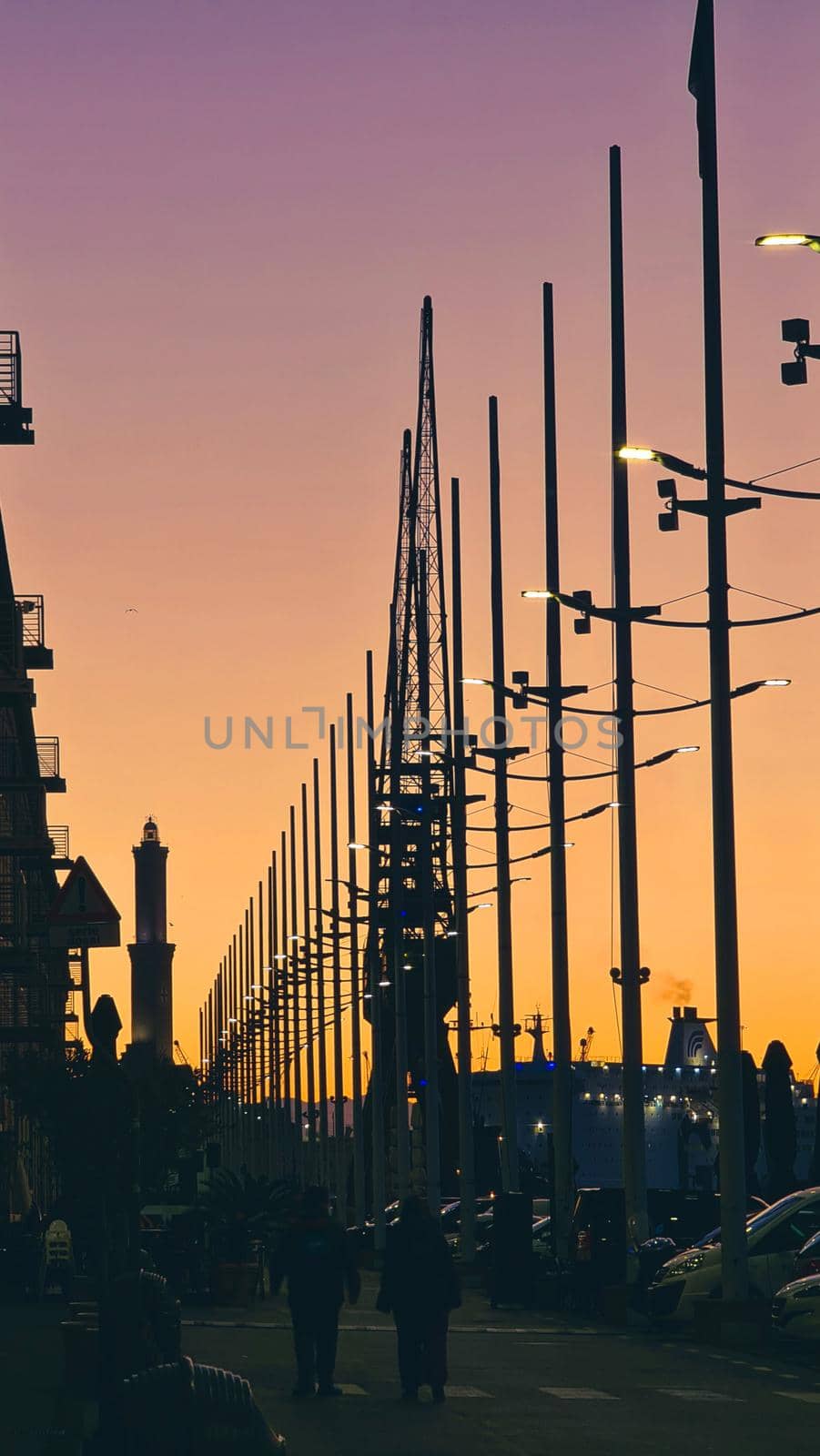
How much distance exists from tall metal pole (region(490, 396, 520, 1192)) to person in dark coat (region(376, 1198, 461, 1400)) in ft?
95.2

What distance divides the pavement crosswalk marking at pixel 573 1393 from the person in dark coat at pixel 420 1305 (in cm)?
108

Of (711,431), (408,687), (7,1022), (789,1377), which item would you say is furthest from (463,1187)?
(408,687)

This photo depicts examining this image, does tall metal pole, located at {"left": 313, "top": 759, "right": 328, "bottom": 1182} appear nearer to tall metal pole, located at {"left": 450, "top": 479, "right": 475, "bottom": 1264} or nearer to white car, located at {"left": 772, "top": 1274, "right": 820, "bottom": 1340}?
tall metal pole, located at {"left": 450, "top": 479, "right": 475, "bottom": 1264}

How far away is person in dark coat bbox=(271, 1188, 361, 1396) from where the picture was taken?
2433 centimetres

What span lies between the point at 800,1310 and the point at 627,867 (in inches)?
478

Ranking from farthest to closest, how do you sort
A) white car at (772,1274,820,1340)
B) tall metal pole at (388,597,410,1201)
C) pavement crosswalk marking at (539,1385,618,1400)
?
tall metal pole at (388,597,410,1201)
white car at (772,1274,820,1340)
pavement crosswalk marking at (539,1385,618,1400)

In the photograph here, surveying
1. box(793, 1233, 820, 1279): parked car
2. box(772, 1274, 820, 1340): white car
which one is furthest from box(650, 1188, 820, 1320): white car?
box(772, 1274, 820, 1340): white car

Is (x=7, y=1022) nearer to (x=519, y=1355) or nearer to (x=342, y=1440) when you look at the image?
(x=519, y=1355)

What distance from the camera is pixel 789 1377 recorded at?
26.9 m

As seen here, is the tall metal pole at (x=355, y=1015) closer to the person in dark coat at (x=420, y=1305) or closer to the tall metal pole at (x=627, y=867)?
the tall metal pole at (x=627, y=867)

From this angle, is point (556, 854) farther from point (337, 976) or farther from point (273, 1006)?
point (273, 1006)

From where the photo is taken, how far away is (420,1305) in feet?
79.0

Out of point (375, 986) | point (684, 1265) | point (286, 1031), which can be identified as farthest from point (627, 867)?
point (286, 1031)

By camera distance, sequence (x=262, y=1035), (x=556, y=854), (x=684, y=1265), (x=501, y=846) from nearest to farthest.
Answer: (x=684, y=1265) → (x=556, y=854) → (x=501, y=846) → (x=262, y=1035)
